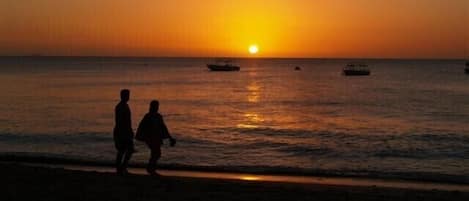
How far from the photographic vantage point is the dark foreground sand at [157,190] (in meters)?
9.91

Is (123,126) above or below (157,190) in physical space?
above

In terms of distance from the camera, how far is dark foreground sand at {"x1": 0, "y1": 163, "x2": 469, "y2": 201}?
9906mm

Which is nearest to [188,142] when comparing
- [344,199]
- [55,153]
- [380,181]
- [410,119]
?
[55,153]

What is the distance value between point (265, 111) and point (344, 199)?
33.1 meters

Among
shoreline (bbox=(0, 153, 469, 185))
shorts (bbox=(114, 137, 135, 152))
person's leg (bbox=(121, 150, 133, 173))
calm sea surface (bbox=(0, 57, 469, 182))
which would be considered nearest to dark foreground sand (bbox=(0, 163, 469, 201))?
person's leg (bbox=(121, 150, 133, 173))

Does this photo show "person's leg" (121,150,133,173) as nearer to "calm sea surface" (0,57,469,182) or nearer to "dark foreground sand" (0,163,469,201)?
"dark foreground sand" (0,163,469,201)

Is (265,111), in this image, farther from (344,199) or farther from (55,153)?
(344,199)

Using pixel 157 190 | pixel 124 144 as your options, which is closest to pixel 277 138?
pixel 124 144

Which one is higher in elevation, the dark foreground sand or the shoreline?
the dark foreground sand

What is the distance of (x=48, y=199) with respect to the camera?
373 inches

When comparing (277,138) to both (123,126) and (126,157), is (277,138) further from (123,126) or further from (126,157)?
(123,126)

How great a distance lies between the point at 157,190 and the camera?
1048 cm

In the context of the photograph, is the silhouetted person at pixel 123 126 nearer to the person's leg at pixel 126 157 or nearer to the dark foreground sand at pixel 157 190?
the person's leg at pixel 126 157

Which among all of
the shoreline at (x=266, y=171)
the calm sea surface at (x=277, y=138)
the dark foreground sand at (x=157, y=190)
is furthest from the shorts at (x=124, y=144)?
the calm sea surface at (x=277, y=138)
